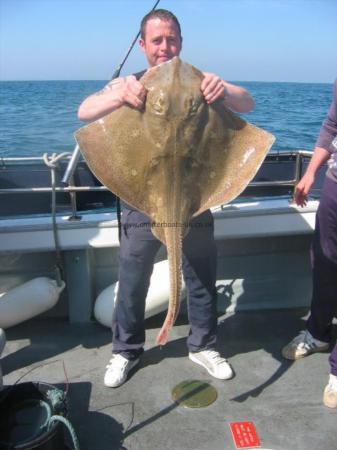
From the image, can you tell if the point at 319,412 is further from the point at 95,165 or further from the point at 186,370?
the point at 95,165

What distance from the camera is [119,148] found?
2.31 metres

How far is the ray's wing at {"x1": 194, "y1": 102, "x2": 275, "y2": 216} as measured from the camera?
92.4 inches

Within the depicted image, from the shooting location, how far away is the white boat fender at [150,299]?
3754 mm

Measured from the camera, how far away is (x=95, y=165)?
2.33 meters

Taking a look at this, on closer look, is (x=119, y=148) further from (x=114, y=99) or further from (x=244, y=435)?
(x=244, y=435)

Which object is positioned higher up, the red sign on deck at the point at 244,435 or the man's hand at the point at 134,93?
the man's hand at the point at 134,93

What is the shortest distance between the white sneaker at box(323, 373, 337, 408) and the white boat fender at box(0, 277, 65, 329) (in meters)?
2.29

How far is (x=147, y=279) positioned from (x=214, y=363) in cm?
85

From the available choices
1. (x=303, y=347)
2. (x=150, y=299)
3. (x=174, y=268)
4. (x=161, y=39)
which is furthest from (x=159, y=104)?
(x=303, y=347)

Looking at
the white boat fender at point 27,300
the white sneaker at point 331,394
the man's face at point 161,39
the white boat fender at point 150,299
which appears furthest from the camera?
the white boat fender at point 150,299

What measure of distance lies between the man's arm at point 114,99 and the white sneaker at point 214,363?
6.47 feet

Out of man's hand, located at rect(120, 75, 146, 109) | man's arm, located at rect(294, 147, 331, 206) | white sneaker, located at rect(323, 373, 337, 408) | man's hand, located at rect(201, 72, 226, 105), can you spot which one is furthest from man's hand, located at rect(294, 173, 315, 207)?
man's hand, located at rect(120, 75, 146, 109)

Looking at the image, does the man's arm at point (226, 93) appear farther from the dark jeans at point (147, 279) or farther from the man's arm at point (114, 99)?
the dark jeans at point (147, 279)

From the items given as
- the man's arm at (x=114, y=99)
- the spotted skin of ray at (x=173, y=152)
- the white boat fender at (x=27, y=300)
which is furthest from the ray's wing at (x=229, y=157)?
the white boat fender at (x=27, y=300)
